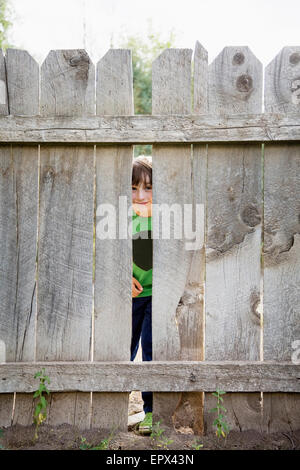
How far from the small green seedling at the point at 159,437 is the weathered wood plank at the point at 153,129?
144 cm

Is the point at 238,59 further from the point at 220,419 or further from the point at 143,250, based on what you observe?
the point at 220,419

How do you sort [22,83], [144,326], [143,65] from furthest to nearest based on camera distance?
[143,65] → [144,326] → [22,83]

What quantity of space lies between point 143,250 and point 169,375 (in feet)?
2.52

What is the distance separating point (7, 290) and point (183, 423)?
115 centimetres

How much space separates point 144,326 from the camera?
2619 mm

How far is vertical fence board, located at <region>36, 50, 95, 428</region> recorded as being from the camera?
211 centimetres

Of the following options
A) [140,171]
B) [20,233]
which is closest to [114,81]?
[140,171]

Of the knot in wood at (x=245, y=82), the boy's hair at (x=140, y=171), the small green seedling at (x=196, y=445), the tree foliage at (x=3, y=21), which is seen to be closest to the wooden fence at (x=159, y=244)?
the knot in wood at (x=245, y=82)

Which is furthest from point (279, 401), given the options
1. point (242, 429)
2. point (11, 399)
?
point (11, 399)

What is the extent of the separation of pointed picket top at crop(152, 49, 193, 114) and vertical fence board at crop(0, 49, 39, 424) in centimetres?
63

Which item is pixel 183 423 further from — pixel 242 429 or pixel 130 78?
pixel 130 78

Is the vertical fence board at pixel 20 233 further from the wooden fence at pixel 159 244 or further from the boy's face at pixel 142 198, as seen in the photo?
the boy's face at pixel 142 198

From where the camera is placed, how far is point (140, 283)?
8.32ft
